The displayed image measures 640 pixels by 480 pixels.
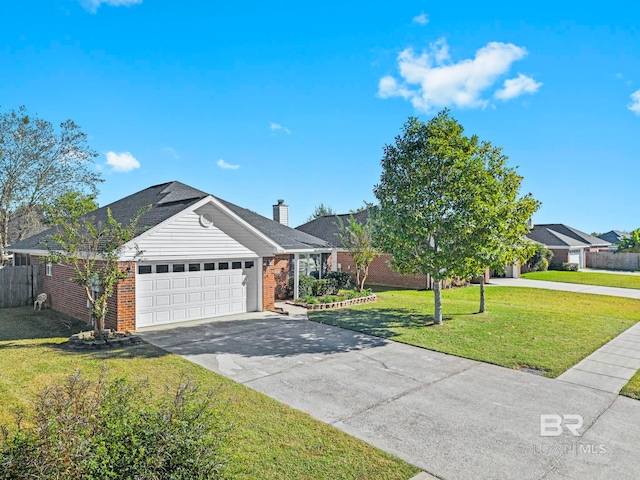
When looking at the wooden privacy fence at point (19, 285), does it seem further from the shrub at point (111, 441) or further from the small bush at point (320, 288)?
the shrub at point (111, 441)

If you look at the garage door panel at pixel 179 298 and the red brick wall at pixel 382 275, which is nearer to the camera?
the garage door panel at pixel 179 298

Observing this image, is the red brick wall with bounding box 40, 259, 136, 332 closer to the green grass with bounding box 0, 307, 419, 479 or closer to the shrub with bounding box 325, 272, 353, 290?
the green grass with bounding box 0, 307, 419, 479

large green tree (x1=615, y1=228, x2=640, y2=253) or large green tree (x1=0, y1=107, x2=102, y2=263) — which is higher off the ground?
large green tree (x1=0, y1=107, x2=102, y2=263)

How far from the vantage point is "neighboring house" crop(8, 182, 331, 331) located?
38.5ft

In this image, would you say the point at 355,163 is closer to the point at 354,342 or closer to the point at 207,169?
the point at 207,169

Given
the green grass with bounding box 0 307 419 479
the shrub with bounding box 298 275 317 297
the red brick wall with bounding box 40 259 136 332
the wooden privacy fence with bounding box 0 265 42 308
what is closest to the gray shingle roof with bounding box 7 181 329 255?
the wooden privacy fence with bounding box 0 265 42 308

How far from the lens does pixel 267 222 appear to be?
20.4m

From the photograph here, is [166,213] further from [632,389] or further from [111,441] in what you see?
[632,389]

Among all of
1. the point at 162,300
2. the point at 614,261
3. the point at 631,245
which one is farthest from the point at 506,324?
the point at 631,245

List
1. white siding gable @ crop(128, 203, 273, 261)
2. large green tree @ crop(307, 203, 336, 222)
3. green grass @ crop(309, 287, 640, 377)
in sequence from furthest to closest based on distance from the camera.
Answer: large green tree @ crop(307, 203, 336, 222) → white siding gable @ crop(128, 203, 273, 261) → green grass @ crop(309, 287, 640, 377)

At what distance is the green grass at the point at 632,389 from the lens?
707 cm

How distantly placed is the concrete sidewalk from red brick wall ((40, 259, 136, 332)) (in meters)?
21.6

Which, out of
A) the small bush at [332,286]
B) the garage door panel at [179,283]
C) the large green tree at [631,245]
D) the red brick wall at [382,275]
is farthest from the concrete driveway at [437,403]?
the large green tree at [631,245]

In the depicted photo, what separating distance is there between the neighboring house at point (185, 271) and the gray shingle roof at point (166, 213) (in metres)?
0.10
